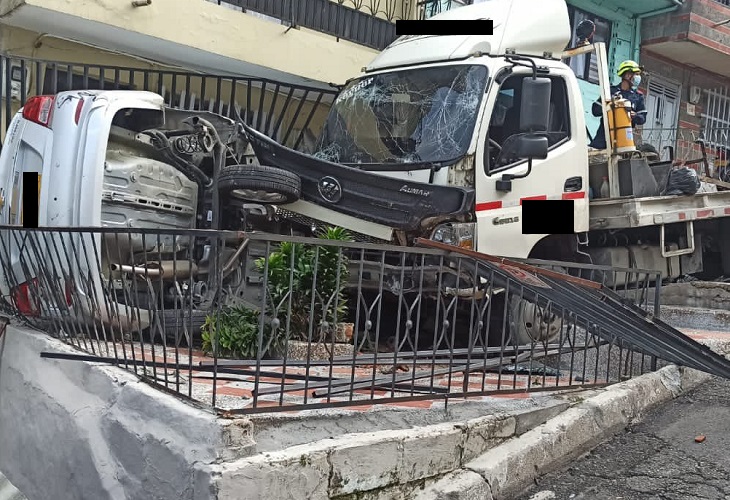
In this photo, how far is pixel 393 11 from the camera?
32.0 ft

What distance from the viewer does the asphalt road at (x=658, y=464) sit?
10.8 ft

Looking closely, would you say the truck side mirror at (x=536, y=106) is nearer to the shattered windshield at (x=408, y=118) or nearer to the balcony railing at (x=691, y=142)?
the shattered windshield at (x=408, y=118)

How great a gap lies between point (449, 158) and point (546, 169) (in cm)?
93

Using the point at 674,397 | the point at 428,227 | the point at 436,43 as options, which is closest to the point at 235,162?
the point at 428,227

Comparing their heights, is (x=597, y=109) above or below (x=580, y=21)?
below

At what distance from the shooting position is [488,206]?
5.16m

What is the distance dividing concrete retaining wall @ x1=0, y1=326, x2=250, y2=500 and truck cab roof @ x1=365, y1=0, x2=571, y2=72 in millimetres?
3560

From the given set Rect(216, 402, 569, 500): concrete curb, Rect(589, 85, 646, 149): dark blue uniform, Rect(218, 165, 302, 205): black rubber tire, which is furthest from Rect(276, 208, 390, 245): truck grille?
Rect(589, 85, 646, 149): dark blue uniform

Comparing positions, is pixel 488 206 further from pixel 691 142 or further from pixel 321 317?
pixel 691 142

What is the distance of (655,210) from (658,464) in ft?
11.8

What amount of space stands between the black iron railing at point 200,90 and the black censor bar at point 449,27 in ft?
3.47

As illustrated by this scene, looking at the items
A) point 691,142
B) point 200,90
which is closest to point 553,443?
point 200,90

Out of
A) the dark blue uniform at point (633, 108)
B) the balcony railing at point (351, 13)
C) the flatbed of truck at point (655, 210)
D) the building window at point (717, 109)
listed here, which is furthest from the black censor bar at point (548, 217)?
the building window at point (717, 109)

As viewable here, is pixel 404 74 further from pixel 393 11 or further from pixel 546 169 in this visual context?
pixel 393 11
